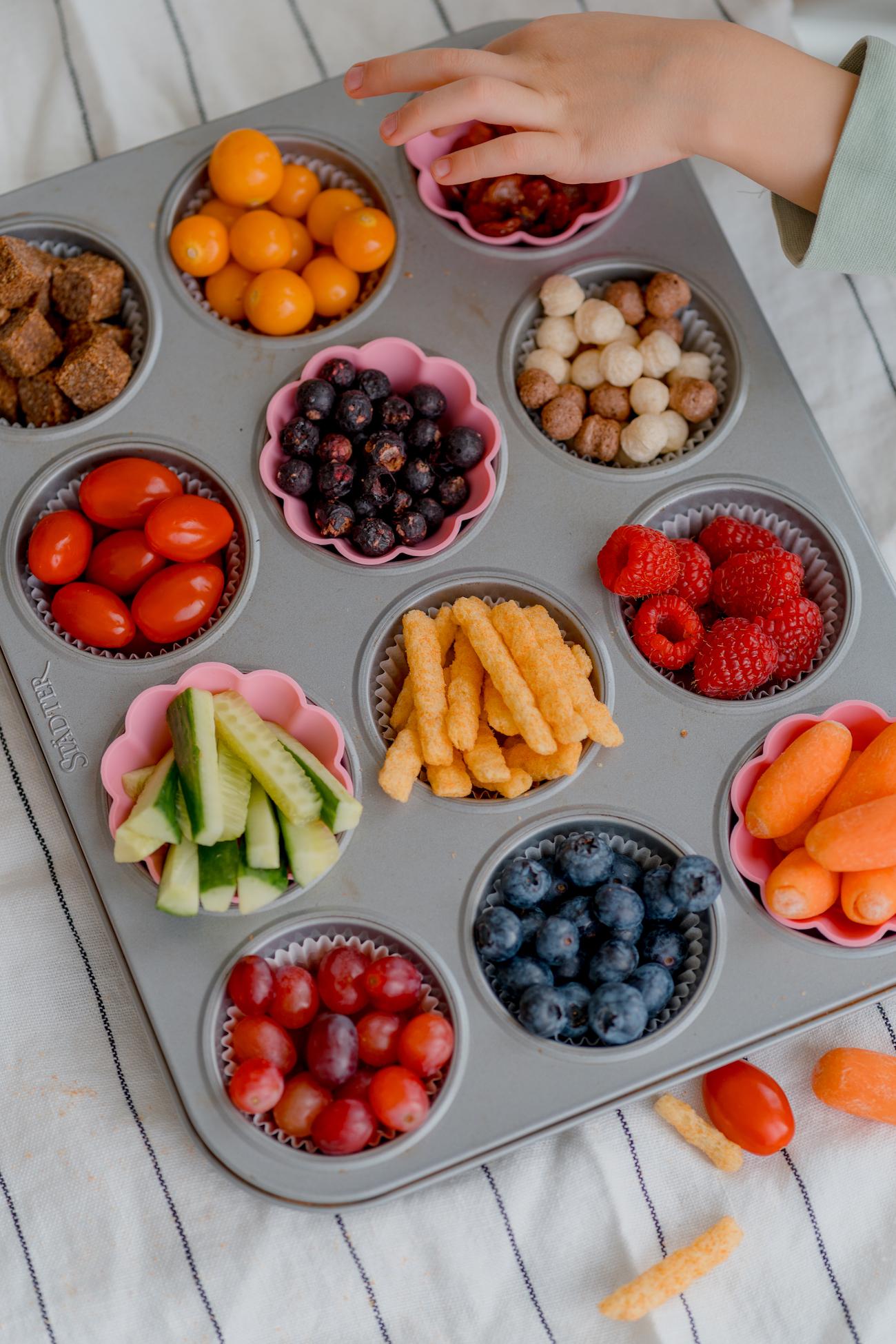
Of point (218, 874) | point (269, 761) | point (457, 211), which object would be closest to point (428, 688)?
point (269, 761)

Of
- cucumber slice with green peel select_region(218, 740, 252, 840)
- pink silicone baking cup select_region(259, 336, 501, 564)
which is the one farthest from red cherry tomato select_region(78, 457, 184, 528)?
cucumber slice with green peel select_region(218, 740, 252, 840)

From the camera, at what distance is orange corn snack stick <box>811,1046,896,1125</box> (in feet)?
4.41

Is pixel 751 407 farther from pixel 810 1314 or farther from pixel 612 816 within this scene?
pixel 810 1314

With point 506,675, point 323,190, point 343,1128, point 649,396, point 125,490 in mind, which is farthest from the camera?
point 323,190

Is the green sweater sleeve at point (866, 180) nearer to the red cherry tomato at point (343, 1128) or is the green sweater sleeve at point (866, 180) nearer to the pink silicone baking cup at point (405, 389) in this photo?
the pink silicone baking cup at point (405, 389)

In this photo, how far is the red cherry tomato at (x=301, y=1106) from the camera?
1.21m

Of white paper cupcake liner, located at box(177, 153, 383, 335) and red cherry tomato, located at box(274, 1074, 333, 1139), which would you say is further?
white paper cupcake liner, located at box(177, 153, 383, 335)

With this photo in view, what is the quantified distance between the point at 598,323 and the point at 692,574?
0.39 meters

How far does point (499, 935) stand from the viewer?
48.8 inches

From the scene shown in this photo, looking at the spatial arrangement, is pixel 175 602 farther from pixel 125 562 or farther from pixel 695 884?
pixel 695 884

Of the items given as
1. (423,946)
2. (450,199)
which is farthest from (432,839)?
(450,199)

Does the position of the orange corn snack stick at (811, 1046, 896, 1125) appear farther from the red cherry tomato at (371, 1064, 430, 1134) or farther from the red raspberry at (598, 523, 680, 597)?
the red raspberry at (598, 523, 680, 597)

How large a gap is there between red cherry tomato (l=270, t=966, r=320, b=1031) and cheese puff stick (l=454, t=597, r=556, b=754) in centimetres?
38

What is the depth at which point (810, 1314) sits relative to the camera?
1344 millimetres
